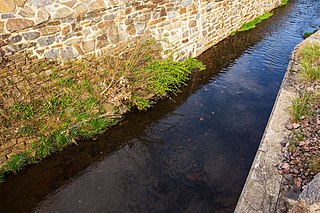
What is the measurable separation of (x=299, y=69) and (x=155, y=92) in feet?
10.8

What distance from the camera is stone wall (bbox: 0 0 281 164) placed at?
460 centimetres

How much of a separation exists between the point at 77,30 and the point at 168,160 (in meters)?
2.78

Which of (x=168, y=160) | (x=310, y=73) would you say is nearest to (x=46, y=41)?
(x=168, y=160)

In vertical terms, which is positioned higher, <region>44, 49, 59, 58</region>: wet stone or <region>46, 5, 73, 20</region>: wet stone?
<region>46, 5, 73, 20</region>: wet stone

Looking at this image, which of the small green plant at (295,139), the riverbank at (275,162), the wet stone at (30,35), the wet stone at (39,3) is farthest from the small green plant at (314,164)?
the wet stone at (39,3)

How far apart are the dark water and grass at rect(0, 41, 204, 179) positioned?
0.25 meters

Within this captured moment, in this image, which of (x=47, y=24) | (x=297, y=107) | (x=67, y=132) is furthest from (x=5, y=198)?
(x=297, y=107)

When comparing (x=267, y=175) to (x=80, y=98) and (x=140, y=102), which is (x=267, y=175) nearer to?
(x=140, y=102)

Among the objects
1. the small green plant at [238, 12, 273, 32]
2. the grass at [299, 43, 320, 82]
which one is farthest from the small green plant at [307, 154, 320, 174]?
the small green plant at [238, 12, 273, 32]

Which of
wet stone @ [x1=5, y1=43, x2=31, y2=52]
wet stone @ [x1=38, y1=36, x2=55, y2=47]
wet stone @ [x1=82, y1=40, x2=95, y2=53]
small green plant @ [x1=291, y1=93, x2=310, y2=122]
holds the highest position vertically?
wet stone @ [x1=5, y1=43, x2=31, y2=52]

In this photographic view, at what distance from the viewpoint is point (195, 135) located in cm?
557

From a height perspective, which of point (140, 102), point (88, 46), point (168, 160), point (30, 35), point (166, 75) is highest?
point (30, 35)

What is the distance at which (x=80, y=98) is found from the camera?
5.61 m

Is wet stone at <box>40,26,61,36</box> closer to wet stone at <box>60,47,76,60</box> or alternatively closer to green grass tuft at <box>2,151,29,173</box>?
wet stone at <box>60,47,76,60</box>
